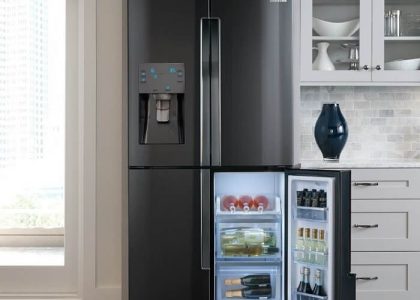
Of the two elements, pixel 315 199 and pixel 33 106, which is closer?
pixel 315 199

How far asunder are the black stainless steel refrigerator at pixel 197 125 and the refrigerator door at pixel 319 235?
9cm

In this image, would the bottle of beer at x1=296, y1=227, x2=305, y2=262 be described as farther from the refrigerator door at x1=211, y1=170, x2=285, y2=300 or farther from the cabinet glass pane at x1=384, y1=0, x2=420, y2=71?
the cabinet glass pane at x1=384, y1=0, x2=420, y2=71

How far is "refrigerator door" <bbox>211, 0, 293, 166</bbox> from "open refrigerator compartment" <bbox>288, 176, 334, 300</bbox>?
0.21m

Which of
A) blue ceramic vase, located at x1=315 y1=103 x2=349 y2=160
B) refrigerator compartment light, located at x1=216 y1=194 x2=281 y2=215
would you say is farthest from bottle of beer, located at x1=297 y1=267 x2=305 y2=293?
blue ceramic vase, located at x1=315 y1=103 x2=349 y2=160

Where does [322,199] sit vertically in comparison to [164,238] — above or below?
above

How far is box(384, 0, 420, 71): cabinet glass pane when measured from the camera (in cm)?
359

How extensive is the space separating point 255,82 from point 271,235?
2.49 ft

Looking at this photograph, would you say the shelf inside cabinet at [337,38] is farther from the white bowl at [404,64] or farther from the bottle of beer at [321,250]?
the bottle of beer at [321,250]

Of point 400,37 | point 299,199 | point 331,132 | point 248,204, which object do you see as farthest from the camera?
point 400,37

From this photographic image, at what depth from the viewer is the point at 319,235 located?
2.81m

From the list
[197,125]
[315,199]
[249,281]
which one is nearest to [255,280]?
[249,281]

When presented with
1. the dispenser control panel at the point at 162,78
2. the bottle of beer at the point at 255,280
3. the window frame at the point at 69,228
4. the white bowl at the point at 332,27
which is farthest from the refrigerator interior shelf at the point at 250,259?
the white bowl at the point at 332,27

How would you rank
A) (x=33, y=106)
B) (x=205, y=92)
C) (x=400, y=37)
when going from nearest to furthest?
1. (x=205, y=92)
2. (x=400, y=37)
3. (x=33, y=106)

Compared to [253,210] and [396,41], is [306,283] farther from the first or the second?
[396,41]
